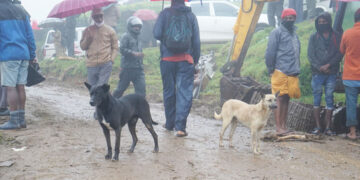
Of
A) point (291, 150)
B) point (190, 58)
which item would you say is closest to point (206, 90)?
point (190, 58)

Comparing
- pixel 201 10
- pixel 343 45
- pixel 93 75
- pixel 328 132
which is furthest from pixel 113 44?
pixel 201 10

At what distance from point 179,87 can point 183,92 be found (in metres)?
0.11

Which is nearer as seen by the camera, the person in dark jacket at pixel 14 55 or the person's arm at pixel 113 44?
the person in dark jacket at pixel 14 55

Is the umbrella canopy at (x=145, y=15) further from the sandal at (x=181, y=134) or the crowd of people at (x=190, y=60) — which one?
the sandal at (x=181, y=134)

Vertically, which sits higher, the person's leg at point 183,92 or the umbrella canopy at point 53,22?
the umbrella canopy at point 53,22

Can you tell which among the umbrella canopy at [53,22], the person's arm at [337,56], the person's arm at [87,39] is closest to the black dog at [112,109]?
the person's arm at [87,39]

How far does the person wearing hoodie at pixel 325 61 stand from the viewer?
7559mm

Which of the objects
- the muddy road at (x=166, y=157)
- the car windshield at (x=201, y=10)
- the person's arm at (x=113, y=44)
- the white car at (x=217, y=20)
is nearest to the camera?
the muddy road at (x=166, y=157)

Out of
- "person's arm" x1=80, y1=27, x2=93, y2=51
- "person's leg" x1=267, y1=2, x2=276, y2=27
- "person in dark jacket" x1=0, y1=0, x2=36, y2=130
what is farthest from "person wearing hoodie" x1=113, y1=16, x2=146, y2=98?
"person's leg" x1=267, y1=2, x2=276, y2=27

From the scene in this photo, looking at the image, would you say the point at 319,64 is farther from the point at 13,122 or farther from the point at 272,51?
the point at 13,122

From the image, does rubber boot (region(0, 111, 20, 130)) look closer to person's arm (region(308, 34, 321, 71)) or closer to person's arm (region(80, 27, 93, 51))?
person's arm (region(80, 27, 93, 51))

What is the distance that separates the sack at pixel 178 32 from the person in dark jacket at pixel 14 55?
240 centimetres

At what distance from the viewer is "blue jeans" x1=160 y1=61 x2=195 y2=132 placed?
23.1 ft

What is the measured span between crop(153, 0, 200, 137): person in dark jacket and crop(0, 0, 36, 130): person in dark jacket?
7.26 ft
